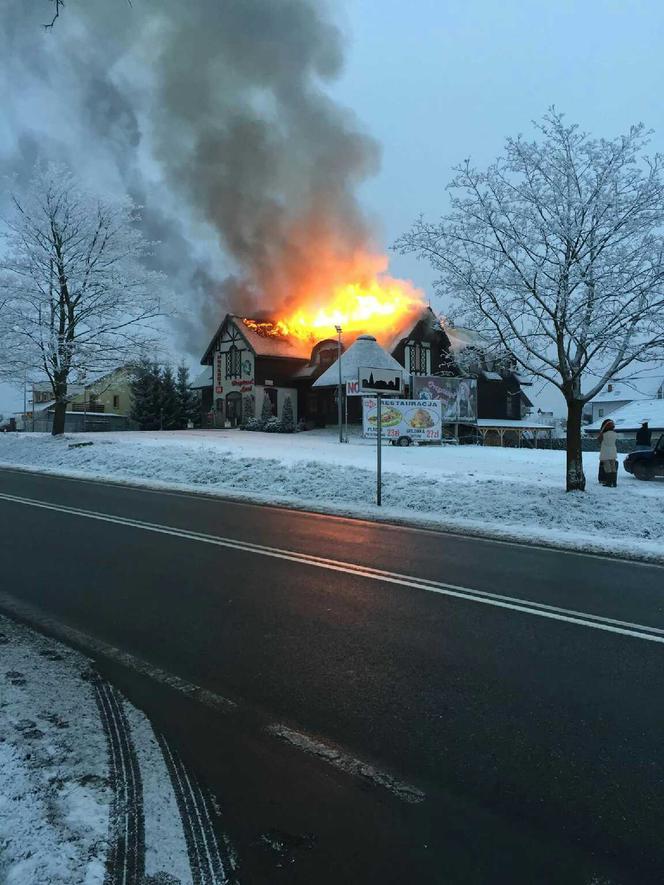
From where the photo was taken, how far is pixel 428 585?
267 inches

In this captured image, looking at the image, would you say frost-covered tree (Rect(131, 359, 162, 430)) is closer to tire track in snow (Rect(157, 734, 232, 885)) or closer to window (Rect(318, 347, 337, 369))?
window (Rect(318, 347, 337, 369))

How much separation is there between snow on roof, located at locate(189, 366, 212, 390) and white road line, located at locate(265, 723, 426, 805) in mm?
47072

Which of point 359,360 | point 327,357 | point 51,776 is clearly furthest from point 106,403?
point 51,776

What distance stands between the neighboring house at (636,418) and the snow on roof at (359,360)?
63.9ft

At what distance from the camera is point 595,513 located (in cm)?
1176

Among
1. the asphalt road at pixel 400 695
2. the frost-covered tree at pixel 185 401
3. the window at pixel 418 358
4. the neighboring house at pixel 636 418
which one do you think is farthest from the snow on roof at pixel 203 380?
the asphalt road at pixel 400 695

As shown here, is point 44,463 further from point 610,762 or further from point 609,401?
point 609,401

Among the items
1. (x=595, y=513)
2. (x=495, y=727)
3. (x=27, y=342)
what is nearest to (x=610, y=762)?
(x=495, y=727)

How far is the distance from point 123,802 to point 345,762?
106cm

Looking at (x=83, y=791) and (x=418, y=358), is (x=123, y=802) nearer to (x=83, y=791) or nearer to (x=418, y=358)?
(x=83, y=791)

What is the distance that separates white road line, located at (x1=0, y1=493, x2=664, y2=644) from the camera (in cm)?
543

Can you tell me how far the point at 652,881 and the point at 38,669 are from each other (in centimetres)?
370

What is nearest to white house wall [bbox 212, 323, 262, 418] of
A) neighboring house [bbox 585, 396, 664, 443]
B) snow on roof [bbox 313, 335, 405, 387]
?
snow on roof [bbox 313, 335, 405, 387]

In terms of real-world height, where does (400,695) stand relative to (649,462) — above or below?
below
